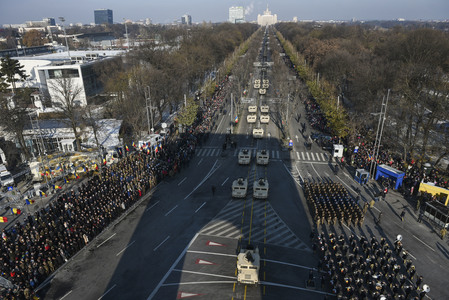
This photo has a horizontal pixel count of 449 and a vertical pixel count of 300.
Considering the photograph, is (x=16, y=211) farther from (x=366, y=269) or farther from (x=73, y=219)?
(x=366, y=269)

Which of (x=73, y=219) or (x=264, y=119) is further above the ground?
(x=264, y=119)

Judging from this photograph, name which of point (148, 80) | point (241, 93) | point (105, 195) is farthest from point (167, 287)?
point (241, 93)

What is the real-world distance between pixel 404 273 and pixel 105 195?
1060 inches

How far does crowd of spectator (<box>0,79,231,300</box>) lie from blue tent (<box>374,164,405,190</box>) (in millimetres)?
24011

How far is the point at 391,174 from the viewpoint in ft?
112

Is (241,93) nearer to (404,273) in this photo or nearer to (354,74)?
(354,74)

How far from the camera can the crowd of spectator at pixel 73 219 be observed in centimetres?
2162

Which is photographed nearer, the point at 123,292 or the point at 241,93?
the point at 123,292

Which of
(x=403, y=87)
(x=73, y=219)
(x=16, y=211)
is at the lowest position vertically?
(x=16, y=211)

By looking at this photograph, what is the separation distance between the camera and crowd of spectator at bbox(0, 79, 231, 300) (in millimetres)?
21625

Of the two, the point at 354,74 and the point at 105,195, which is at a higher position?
the point at 354,74

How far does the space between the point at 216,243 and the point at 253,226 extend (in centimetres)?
404

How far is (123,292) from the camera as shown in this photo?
20406 millimetres

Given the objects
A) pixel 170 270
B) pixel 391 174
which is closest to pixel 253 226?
pixel 170 270
